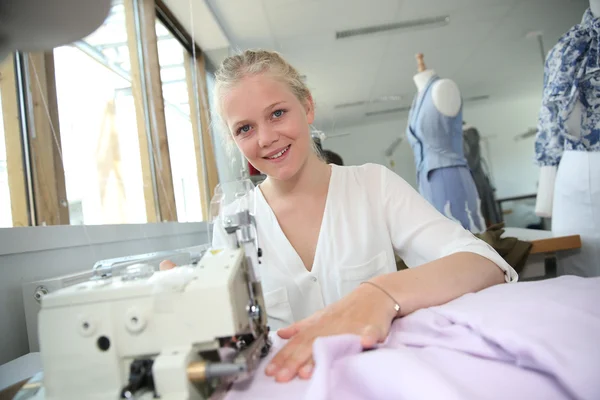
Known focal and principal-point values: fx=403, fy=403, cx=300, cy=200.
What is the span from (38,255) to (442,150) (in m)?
2.28

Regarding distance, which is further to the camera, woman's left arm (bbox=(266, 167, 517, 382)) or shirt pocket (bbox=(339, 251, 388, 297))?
shirt pocket (bbox=(339, 251, 388, 297))

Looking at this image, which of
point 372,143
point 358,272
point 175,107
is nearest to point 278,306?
point 358,272

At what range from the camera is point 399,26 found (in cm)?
396

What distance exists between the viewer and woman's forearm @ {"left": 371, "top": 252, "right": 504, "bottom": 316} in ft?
2.46

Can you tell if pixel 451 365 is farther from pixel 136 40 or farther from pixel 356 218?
pixel 136 40

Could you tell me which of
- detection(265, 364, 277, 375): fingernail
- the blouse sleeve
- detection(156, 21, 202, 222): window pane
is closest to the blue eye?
the blouse sleeve

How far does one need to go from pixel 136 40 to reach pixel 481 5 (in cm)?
321

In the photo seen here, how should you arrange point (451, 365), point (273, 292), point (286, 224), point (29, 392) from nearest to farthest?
point (451, 365)
point (29, 392)
point (273, 292)
point (286, 224)

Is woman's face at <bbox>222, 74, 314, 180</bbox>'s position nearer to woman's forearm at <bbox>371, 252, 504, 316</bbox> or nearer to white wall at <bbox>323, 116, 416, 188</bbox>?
woman's forearm at <bbox>371, 252, 504, 316</bbox>

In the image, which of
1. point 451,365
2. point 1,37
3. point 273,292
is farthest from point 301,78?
point 451,365

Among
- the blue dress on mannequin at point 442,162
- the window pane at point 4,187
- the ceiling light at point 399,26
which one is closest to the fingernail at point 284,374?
the window pane at point 4,187

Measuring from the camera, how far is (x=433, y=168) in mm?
2607

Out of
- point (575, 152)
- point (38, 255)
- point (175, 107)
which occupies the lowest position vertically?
point (38, 255)

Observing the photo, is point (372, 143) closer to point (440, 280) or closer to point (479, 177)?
point (479, 177)
